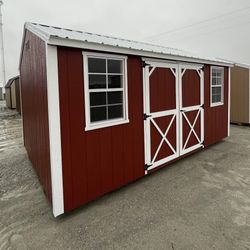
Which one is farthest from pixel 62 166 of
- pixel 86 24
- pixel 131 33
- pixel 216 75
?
pixel 131 33

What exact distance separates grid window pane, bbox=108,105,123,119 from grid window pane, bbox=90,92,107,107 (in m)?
0.18

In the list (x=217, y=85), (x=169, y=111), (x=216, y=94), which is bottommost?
(x=169, y=111)

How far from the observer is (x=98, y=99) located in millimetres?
3342

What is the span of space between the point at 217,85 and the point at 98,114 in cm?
469

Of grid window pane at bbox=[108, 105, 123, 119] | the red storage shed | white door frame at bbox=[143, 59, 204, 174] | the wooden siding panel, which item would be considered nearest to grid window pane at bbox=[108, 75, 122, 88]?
the red storage shed

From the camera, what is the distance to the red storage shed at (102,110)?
284 cm

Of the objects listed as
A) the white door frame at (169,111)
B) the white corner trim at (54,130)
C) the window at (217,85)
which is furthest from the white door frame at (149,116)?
the window at (217,85)

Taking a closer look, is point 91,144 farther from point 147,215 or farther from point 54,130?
point 147,215

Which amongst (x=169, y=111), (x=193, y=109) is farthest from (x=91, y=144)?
(x=193, y=109)

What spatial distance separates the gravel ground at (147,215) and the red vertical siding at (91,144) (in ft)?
0.90

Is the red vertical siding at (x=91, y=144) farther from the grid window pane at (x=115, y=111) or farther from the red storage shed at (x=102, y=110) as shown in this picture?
the grid window pane at (x=115, y=111)

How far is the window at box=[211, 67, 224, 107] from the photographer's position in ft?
20.6

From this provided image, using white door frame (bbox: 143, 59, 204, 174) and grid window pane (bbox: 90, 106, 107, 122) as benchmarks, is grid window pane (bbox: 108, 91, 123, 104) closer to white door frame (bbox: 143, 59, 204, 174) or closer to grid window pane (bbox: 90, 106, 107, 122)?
grid window pane (bbox: 90, 106, 107, 122)

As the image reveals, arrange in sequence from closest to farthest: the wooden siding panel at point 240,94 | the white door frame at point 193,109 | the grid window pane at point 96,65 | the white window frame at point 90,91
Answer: the white window frame at point 90,91 < the grid window pane at point 96,65 < the white door frame at point 193,109 < the wooden siding panel at point 240,94
